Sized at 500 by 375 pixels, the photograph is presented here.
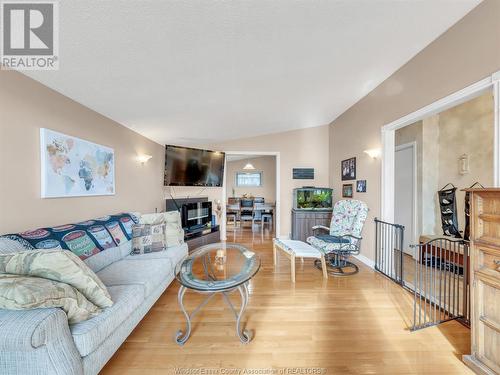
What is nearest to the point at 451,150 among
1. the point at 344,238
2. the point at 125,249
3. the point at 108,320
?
the point at 344,238

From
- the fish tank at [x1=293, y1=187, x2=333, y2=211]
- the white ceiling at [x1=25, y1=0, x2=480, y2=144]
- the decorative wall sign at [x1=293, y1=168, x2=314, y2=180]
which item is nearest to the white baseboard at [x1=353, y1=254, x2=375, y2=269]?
the fish tank at [x1=293, y1=187, x2=333, y2=211]

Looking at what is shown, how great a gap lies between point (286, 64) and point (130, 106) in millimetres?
1999

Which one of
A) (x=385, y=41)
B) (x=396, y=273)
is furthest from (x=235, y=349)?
(x=385, y=41)

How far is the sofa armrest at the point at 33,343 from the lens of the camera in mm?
1027

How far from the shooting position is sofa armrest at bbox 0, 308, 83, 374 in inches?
40.4

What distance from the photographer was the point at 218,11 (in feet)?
5.03

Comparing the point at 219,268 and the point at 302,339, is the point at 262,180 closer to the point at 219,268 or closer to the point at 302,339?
the point at 219,268

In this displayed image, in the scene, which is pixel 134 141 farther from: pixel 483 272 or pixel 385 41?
pixel 483 272

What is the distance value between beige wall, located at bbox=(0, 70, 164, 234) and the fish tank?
3.47 metres

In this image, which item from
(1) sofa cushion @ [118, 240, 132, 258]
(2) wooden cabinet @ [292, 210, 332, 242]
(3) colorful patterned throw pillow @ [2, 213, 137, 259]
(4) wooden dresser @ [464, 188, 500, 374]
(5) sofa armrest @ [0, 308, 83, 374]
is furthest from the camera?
(2) wooden cabinet @ [292, 210, 332, 242]

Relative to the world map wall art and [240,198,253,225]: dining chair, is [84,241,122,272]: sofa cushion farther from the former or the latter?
[240,198,253,225]: dining chair

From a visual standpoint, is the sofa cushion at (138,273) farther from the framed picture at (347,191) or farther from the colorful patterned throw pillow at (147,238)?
the framed picture at (347,191)

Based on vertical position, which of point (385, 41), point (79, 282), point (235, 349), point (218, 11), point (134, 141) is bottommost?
point (235, 349)

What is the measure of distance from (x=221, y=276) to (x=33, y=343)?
1.78 m
